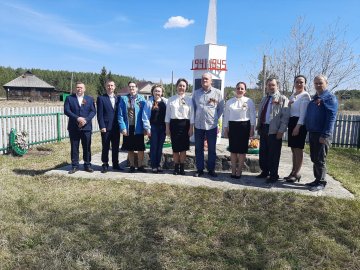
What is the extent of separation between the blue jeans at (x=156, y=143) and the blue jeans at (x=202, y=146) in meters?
0.65

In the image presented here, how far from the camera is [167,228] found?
360 cm

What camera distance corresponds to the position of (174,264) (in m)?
2.92

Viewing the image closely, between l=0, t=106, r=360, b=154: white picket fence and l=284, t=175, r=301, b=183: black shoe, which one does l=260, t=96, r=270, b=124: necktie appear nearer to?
l=284, t=175, r=301, b=183: black shoe

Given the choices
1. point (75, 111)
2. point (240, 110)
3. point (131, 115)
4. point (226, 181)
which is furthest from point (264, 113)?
point (75, 111)

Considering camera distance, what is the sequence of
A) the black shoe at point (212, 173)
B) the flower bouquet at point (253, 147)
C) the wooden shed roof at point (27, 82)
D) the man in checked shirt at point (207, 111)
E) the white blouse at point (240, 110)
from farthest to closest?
the wooden shed roof at point (27, 82)
the flower bouquet at point (253, 147)
the black shoe at point (212, 173)
the man in checked shirt at point (207, 111)
the white blouse at point (240, 110)

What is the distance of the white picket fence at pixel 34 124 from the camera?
8625 mm

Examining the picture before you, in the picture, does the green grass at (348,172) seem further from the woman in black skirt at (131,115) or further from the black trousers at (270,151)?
the woman in black skirt at (131,115)

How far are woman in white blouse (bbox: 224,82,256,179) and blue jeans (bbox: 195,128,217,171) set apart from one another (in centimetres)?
26

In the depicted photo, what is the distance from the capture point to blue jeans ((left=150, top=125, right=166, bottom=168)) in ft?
18.0

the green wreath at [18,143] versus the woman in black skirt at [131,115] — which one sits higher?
the woman in black skirt at [131,115]

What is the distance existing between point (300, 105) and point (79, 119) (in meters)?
3.71

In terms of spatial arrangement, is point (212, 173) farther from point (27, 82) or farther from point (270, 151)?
point (27, 82)

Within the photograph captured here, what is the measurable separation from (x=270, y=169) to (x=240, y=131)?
0.81 metres

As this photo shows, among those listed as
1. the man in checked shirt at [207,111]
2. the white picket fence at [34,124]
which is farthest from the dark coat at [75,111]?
the white picket fence at [34,124]
